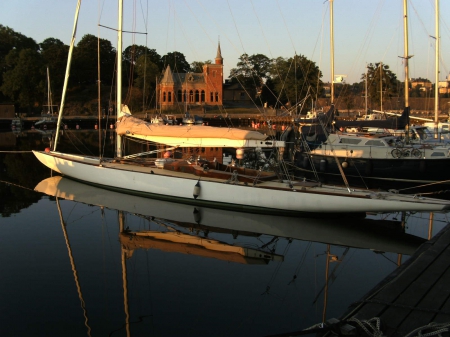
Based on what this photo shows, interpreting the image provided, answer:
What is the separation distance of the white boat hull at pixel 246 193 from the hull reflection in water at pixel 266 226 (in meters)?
0.33

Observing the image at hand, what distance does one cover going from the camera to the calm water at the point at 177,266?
8258 mm

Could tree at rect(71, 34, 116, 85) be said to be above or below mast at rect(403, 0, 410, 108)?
above

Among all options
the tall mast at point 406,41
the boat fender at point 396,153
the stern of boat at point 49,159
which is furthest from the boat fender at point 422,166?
the stern of boat at point 49,159

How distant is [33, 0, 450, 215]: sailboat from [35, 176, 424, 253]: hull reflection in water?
33 cm

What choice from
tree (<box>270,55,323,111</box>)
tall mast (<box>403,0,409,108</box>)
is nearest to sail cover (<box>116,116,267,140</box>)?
tall mast (<box>403,0,409,108</box>)

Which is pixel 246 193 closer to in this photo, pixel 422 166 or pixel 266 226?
pixel 266 226

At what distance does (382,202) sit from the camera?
13102 mm

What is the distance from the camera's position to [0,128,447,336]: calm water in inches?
325

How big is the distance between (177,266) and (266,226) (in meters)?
4.11

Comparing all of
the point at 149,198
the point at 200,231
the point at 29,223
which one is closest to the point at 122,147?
the point at 149,198

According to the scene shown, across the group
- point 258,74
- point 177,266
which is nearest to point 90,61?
point 258,74

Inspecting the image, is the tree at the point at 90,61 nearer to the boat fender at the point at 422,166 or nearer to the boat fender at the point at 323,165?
the boat fender at the point at 323,165

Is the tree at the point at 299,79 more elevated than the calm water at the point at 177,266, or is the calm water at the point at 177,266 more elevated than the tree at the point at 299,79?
the tree at the point at 299,79

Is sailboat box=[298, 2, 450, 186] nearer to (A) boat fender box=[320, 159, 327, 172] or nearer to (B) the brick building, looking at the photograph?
(A) boat fender box=[320, 159, 327, 172]
